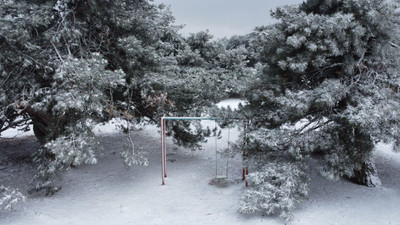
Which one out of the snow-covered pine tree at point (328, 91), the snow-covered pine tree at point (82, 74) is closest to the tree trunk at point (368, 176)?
the snow-covered pine tree at point (328, 91)

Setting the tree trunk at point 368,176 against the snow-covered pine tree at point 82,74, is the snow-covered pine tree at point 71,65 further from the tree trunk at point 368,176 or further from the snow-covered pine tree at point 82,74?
the tree trunk at point 368,176

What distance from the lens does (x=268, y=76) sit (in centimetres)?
523

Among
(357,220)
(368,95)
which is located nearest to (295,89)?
(368,95)

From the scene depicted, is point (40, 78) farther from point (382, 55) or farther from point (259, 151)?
point (382, 55)

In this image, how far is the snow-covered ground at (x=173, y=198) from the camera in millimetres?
4465

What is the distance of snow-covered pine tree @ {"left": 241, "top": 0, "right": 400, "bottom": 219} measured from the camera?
14.0ft

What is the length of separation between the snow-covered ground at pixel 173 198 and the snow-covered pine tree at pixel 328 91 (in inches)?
23.4

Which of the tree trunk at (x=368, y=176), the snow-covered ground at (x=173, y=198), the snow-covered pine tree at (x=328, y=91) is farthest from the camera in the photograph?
the tree trunk at (x=368, y=176)

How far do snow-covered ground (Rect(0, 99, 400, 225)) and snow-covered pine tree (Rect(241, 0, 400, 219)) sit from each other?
1.95 feet

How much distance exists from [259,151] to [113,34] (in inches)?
140

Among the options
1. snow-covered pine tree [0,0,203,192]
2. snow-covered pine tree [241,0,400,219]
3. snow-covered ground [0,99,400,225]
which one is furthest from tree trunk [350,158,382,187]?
snow-covered pine tree [0,0,203,192]

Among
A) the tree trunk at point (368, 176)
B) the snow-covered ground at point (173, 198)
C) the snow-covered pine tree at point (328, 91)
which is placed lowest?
the snow-covered ground at point (173, 198)

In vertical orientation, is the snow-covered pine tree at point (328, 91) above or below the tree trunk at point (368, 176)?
above

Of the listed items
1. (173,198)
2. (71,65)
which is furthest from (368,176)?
(71,65)
